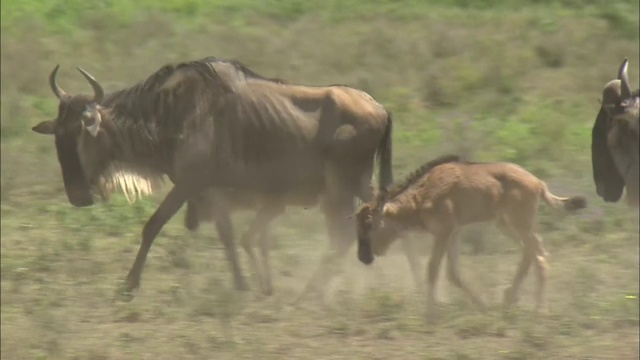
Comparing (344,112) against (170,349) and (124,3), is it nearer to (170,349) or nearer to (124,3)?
(170,349)

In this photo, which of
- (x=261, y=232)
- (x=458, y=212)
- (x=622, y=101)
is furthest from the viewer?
(x=261, y=232)

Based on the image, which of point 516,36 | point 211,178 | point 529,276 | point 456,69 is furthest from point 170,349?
point 516,36

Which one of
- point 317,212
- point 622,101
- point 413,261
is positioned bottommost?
point 317,212

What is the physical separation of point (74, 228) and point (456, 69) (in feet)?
20.7

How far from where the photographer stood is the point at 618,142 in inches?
318

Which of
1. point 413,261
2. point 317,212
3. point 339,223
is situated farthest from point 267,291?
point 317,212

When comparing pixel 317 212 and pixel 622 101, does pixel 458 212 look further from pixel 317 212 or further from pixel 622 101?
pixel 317 212

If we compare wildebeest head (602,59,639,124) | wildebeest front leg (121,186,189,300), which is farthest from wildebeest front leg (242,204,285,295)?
wildebeest head (602,59,639,124)

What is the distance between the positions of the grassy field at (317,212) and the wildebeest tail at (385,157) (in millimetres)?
527

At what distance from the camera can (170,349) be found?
7297mm

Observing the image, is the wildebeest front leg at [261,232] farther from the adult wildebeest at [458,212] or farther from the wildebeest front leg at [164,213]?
the adult wildebeest at [458,212]

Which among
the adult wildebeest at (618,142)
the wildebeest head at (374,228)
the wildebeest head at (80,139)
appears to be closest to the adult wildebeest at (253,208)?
the wildebeest head at (374,228)

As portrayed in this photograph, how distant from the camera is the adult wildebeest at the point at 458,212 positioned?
8242 mm

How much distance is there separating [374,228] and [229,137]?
1158 millimetres
